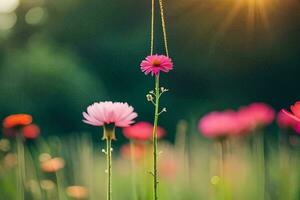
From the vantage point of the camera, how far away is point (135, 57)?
3191 mm

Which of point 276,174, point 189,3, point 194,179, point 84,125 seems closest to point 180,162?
point 194,179

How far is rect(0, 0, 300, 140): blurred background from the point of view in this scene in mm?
2883

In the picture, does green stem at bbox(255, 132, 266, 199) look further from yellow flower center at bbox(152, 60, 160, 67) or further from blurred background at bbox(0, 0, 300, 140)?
blurred background at bbox(0, 0, 300, 140)

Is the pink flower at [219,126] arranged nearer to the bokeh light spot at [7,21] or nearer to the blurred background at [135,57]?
the blurred background at [135,57]

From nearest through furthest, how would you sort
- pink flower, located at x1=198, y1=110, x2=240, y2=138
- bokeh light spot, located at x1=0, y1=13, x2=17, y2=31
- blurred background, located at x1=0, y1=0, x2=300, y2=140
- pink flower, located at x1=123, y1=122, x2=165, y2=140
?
1. pink flower, located at x1=198, y1=110, x2=240, y2=138
2. pink flower, located at x1=123, y1=122, x2=165, y2=140
3. blurred background, located at x1=0, y1=0, x2=300, y2=140
4. bokeh light spot, located at x1=0, y1=13, x2=17, y2=31

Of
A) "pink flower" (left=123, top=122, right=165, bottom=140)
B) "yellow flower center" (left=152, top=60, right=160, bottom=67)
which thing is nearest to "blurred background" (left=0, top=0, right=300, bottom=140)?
"pink flower" (left=123, top=122, right=165, bottom=140)

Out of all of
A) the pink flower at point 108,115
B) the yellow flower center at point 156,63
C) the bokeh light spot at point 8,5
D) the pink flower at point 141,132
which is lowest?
the pink flower at point 141,132

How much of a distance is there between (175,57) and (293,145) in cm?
184

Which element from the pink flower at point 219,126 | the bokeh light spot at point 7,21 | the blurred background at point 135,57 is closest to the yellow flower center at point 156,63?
the pink flower at point 219,126

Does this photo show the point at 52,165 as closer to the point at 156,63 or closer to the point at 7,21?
the point at 156,63

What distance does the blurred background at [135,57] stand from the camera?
9.46ft

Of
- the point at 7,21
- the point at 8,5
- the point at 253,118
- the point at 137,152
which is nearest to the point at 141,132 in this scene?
the point at 137,152

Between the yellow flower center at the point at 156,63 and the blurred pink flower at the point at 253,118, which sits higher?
the yellow flower center at the point at 156,63

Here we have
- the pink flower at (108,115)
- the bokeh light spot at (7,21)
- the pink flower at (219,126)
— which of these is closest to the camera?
the pink flower at (108,115)
